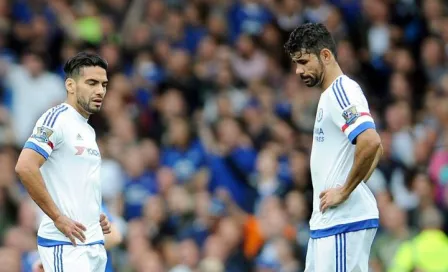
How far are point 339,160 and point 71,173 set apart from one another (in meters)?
2.02

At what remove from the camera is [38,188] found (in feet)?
27.7

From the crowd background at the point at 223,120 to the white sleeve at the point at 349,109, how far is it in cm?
490

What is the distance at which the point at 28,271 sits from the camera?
13.5 m

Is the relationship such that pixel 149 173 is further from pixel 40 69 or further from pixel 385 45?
pixel 385 45

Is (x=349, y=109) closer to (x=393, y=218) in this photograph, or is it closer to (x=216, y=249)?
(x=393, y=218)

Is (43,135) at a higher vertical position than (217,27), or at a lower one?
lower

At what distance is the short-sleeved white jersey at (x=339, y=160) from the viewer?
28.2 ft

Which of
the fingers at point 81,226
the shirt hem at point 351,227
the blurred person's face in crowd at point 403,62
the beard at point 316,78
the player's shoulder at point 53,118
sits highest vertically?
the blurred person's face in crowd at point 403,62

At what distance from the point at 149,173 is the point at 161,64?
96.9 inches

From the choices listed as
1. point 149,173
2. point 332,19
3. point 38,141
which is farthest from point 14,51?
point 38,141

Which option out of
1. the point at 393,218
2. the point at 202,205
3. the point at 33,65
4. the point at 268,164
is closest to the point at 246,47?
the point at 268,164

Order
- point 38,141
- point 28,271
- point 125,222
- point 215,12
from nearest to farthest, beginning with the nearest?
point 38,141, point 28,271, point 125,222, point 215,12

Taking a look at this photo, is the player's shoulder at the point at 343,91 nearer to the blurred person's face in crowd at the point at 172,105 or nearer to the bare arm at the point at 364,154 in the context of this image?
the bare arm at the point at 364,154

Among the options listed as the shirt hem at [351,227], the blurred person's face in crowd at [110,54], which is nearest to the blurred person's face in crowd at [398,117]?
the blurred person's face in crowd at [110,54]
